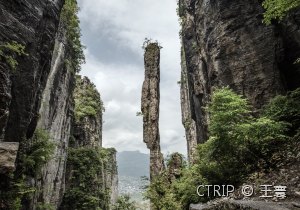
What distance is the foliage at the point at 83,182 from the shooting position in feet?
98.3

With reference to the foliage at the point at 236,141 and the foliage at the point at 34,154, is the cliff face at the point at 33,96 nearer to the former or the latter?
the foliage at the point at 34,154

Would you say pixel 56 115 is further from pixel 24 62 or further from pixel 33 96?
pixel 24 62

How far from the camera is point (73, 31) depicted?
2644cm

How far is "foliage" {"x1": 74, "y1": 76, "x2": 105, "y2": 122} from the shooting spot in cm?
4085

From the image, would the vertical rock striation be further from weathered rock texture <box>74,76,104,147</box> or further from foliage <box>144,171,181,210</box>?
weathered rock texture <box>74,76,104,147</box>

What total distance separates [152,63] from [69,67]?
38.9 ft

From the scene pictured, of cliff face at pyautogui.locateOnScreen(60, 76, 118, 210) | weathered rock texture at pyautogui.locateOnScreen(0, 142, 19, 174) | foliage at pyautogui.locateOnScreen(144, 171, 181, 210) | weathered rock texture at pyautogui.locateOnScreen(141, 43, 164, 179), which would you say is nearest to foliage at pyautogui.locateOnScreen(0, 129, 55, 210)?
weathered rock texture at pyautogui.locateOnScreen(0, 142, 19, 174)

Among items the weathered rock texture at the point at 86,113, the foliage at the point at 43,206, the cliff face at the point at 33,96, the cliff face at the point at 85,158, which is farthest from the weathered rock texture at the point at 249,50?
the weathered rock texture at the point at 86,113

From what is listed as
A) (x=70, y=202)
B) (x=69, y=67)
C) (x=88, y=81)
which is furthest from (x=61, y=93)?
(x=88, y=81)

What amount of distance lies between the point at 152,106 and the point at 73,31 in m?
11.3

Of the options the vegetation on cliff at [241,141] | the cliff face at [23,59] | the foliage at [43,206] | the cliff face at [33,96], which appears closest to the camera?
the cliff face at [33,96]

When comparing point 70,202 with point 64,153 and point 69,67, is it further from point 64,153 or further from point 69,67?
point 69,67

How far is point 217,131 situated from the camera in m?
12.0

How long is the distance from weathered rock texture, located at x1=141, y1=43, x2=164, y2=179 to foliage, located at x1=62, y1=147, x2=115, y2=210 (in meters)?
6.78
